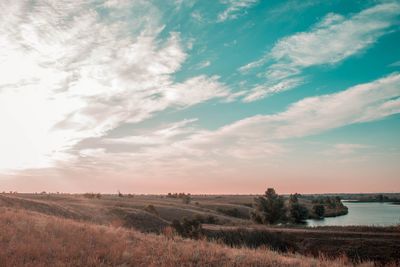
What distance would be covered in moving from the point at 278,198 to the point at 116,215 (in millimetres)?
39302

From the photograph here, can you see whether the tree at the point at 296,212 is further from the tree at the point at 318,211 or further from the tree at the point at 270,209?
the tree at the point at 318,211

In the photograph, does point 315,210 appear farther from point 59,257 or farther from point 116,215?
point 59,257

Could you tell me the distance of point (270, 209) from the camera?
3007 inches

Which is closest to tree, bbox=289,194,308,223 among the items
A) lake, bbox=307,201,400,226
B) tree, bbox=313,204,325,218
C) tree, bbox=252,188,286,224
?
lake, bbox=307,201,400,226

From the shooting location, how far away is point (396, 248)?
97.6 feet

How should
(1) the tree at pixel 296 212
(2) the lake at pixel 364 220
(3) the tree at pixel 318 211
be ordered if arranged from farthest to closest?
(3) the tree at pixel 318 211
(1) the tree at pixel 296 212
(2) the lake at pixel 364 220

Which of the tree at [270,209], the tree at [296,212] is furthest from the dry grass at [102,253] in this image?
the tree at [296,212]

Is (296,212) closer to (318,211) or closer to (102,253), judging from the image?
(318,211)

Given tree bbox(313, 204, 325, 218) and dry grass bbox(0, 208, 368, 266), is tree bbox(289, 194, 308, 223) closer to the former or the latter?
tree bbox(313, 204, 325, 218)

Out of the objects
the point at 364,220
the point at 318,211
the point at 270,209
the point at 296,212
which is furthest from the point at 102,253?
the point at 318,211

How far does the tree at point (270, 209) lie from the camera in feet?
247

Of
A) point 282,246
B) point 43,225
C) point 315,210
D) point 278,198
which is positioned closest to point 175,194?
point 315,210

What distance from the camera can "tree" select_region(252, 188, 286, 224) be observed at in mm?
75350

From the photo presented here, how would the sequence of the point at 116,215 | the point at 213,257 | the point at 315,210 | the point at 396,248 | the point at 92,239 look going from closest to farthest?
1. the point at 213,257
2. the point at 92,239
3. the point at 396,248
4. the point at 116,215
5. the point at 315,210
